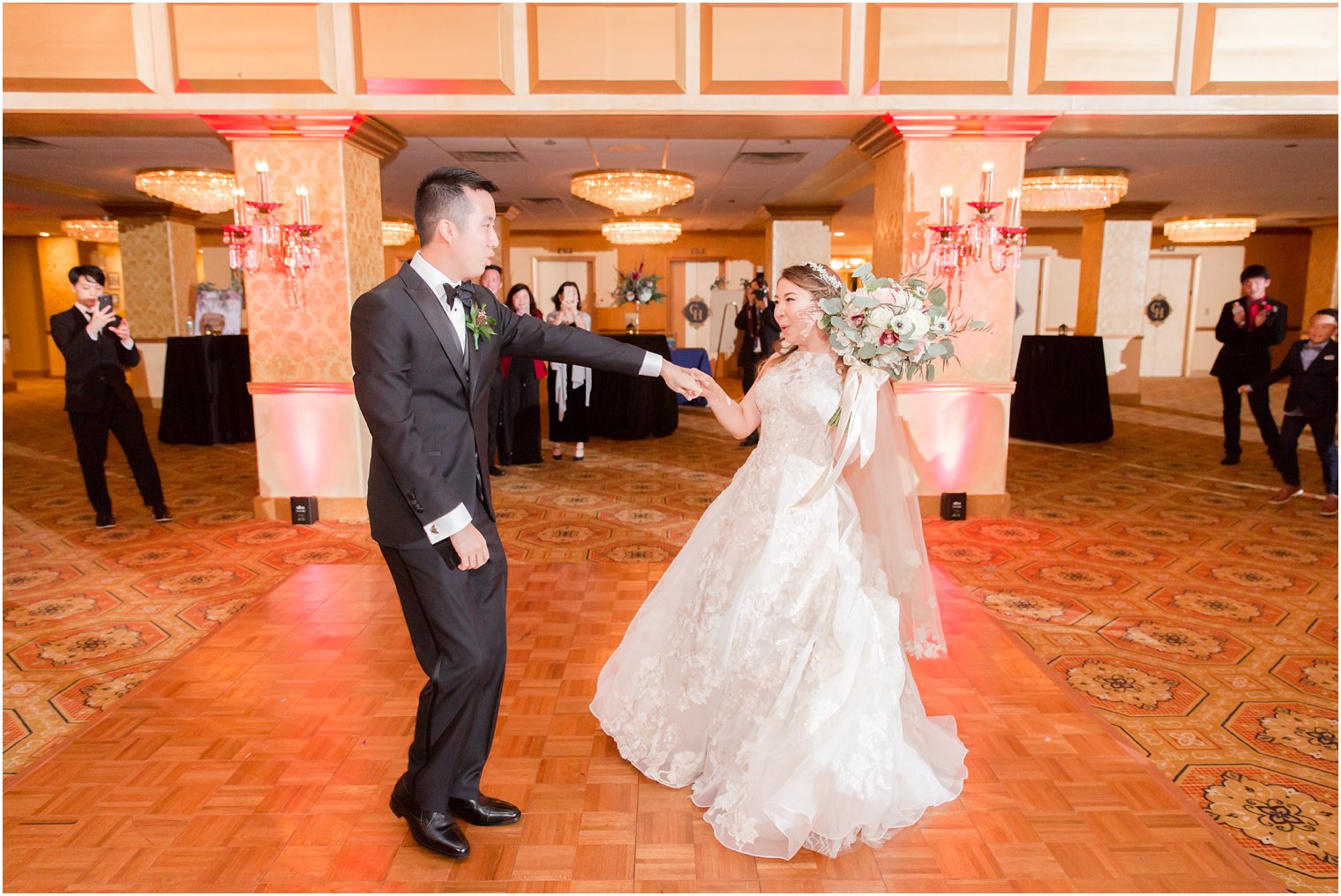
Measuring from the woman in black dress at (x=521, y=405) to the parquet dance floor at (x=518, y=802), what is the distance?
3.93 meters

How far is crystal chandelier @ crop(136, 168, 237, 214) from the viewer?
8086 mm

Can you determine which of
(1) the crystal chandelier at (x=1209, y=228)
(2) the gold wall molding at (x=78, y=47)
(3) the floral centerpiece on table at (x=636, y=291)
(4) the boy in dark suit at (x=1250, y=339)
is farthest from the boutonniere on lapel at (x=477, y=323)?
(1) the crystal chandelier at (x=1209, y=228)

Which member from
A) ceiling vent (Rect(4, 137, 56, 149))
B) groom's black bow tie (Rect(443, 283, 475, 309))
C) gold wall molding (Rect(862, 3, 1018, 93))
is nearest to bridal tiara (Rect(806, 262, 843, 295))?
groom's black bow tie (Rect(443, 283, 475, 309))

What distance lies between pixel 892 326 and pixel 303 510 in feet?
15.5

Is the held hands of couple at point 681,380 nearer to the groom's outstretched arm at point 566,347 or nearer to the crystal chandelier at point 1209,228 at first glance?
the groom's outstretched arm at point 566,347

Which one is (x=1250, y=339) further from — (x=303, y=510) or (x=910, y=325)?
(x=303, y=510)

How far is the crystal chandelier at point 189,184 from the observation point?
8.09m

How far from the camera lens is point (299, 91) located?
5.14 metres

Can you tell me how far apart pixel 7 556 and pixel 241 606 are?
2.10 m

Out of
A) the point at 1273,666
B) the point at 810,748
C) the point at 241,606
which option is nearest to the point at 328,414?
the point at 241,606

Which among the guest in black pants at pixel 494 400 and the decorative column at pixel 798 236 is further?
the decorative column at pixel 798 236

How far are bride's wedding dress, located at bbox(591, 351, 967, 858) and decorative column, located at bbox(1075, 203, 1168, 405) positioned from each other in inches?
431

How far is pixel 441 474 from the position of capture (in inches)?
76.6

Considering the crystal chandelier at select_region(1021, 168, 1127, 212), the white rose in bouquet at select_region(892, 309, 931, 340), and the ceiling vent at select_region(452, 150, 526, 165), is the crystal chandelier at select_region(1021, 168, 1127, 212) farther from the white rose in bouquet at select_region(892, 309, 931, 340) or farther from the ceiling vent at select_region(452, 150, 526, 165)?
the white rose in bouquet at select_region(892, 309, 931, 340)
